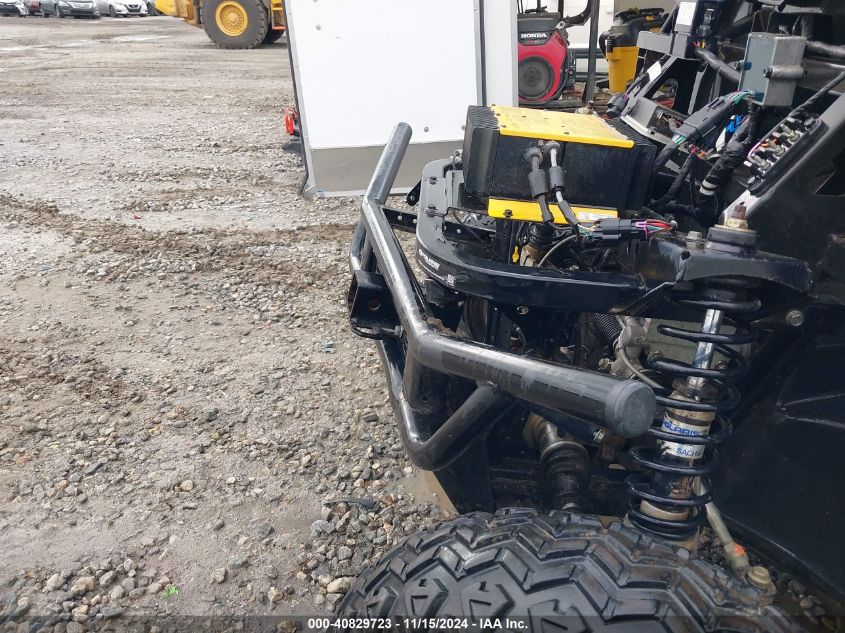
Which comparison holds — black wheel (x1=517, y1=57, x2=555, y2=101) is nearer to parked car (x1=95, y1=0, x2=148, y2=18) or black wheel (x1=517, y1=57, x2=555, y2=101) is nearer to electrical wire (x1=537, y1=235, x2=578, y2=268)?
electrical wire (x1=537, y1=235, x2=578, y2=268)

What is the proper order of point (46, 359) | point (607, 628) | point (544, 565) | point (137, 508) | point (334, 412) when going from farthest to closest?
point (46, 359) → point (334, 412) → point (137, 508) → point (544, 565) → point (607, 628)

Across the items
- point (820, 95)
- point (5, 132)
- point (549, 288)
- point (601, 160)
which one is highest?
point (820, 95)

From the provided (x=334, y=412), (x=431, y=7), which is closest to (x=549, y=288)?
(x=334, y=412)

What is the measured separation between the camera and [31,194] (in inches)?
243

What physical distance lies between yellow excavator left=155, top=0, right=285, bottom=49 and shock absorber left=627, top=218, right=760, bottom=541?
1674cm

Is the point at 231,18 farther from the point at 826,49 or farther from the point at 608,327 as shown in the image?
the point at 826,49

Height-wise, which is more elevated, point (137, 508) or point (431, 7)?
point (431, 7)

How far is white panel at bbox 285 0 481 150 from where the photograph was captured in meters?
5.77

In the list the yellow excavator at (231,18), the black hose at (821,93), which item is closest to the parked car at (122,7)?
the yellow excavator at (231,18)

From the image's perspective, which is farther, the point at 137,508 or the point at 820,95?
the point at 137,508

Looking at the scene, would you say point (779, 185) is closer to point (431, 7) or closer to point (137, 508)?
point (137, 508)

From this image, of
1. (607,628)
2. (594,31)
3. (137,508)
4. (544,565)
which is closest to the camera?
(607,628)

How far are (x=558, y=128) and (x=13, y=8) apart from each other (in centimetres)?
2868

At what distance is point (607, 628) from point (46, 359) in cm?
317
